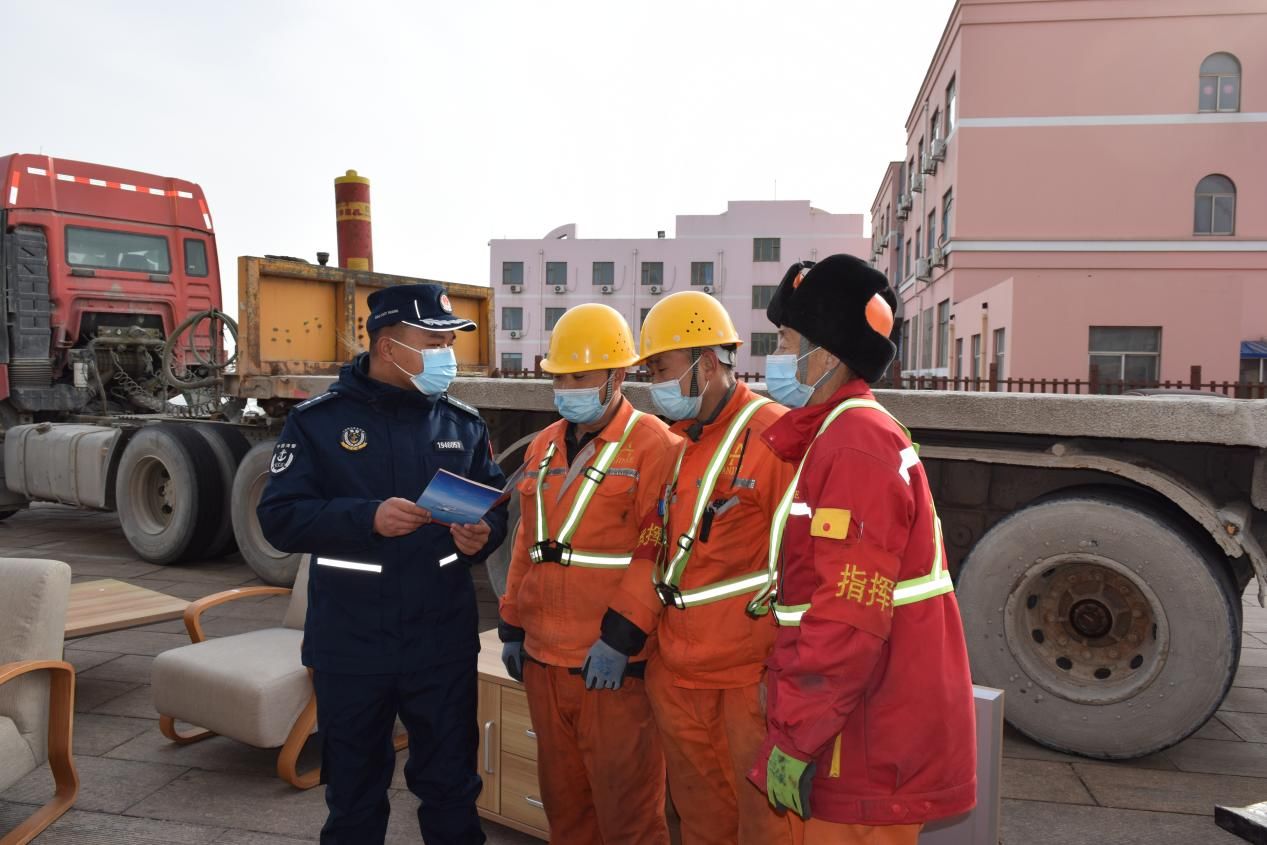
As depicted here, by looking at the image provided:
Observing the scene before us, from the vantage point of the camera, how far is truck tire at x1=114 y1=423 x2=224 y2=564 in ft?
26.6

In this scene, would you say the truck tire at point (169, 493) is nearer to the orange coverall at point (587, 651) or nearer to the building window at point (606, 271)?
the orange coverall at point (587, 651)

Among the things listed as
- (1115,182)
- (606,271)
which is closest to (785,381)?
(1115,182)

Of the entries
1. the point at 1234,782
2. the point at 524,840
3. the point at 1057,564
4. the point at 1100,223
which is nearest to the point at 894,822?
the point at 524,840

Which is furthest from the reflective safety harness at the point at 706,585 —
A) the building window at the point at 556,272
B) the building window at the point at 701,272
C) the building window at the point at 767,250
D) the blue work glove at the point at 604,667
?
the building window at the point at 556,272

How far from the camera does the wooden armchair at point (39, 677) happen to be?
3.53 meters

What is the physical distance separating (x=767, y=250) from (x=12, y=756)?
4552 centimetres

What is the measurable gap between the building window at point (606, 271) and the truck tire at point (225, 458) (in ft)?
131

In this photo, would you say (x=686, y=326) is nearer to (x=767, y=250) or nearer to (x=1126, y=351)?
(x=1126, y=351)

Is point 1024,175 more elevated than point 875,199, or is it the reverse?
point 875,199

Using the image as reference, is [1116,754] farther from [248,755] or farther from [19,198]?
[19,198]

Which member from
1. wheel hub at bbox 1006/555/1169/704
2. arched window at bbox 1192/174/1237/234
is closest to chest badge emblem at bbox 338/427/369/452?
wheel hub at bbox 1006/555/1169/704

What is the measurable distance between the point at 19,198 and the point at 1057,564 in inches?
377

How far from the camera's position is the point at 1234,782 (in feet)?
13.2

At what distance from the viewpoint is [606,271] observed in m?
47.6
